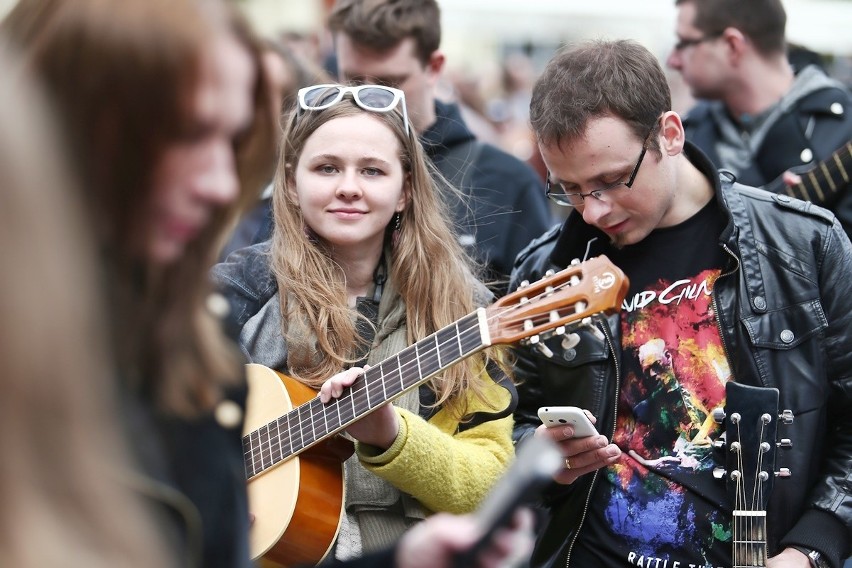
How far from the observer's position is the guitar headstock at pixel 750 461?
306 centimetres

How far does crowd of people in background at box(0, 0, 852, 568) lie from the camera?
139 centimetres

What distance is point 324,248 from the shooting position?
365 cm

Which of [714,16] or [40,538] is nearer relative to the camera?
[40,538]

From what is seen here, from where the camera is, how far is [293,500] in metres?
3.25

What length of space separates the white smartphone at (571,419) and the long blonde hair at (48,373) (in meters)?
1.73

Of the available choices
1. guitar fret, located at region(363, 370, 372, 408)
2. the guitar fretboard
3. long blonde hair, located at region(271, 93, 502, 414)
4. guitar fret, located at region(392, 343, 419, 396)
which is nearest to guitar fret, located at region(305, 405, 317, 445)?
the guitar fretboard

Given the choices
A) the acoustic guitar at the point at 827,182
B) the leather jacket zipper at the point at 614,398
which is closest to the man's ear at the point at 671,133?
the leather jacket zipper at the point at 614,398

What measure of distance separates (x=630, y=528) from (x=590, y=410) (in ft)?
1.16

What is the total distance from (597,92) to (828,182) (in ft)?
5.03

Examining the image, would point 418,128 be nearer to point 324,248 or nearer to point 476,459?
point 324,248

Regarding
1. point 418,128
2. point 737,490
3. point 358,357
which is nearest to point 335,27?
point 418,128

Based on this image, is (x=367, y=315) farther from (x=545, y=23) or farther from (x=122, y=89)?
(x=545, y=23)

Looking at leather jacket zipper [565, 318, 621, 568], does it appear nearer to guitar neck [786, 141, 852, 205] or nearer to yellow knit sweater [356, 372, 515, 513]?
yellow knit sweater [356, 372, 515, 513]

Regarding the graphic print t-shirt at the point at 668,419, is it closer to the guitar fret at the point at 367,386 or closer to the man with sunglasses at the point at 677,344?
the man with sunglasses at the point at 677,344
